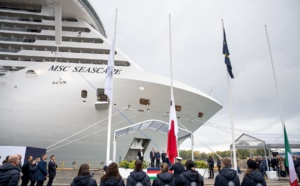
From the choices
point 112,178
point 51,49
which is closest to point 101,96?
point 51,49

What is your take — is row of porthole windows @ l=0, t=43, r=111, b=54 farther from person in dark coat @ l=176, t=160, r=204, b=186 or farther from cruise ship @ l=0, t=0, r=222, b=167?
person in dark coat @ l=176, t=160, r=204, b=186

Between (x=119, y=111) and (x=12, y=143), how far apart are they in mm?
7345

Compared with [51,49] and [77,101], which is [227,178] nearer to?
[77,101]

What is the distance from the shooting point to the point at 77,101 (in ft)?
48.1

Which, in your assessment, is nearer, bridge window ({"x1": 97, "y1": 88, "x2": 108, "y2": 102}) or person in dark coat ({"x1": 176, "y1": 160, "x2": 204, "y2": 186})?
person in dark coat ({"x1": 176, "y1": 160, "x2": 204, "y2": 186})

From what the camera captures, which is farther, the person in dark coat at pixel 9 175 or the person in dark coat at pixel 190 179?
the person in dark coat at pixel 190 179

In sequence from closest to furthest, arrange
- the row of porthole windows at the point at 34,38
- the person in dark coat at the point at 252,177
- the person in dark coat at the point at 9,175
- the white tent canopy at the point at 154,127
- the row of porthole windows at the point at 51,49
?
1. the person in dark coat at the point at 9,175
2. the person in dark coat at the point at 252,177
3. the white tent canopy at the point at 154,127
4. the row of porthole windows at the point at 51,49
5. the row of porthole windows at the point at 34,38

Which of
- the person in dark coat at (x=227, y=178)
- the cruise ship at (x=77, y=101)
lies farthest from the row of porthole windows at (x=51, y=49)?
the person in dark coat at (x=227, y=178)

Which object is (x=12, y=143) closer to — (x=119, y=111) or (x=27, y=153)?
(x=27, y=153)

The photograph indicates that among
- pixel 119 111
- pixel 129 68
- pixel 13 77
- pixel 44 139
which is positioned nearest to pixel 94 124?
pixel 119 111

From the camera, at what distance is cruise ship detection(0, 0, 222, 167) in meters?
14.6

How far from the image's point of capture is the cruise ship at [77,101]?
1459 centimetres

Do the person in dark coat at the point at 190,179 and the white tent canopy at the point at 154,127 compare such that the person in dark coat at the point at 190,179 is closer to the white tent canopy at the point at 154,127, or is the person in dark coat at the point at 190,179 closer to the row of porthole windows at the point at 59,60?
the white tent canopy at the point at 154,127

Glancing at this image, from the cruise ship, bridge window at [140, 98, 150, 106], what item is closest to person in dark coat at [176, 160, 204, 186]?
the cruise ship
